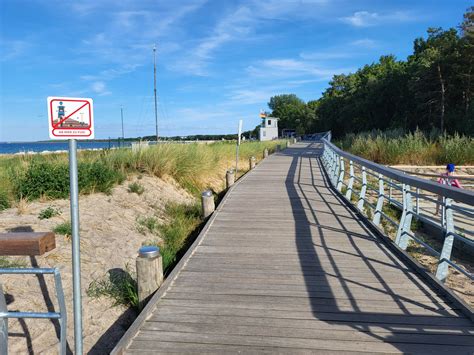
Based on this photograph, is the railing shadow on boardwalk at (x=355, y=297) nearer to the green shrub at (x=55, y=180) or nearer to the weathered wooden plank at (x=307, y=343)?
the weathered wooden plank at (x=307, y=343)

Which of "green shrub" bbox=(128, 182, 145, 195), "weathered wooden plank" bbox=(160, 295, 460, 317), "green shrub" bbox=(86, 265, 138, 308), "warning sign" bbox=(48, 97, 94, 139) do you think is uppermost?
"warning sign" bbox=(48, 97, 94, 139)

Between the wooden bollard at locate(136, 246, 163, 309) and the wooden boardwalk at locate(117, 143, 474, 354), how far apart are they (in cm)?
17

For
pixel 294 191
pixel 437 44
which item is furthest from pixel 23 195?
pixel 437 44

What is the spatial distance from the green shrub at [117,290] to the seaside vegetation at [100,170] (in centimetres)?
299

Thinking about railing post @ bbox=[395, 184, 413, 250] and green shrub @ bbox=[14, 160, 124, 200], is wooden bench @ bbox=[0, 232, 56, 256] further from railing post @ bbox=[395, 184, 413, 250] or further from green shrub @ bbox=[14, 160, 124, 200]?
green shrub @ bbox=[14, 160, 124, 200]

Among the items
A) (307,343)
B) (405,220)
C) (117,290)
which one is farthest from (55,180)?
(405,220)

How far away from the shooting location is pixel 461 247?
9.51 metres

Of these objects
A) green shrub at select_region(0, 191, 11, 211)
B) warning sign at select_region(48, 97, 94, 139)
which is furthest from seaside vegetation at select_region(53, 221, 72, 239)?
warning sign at select_region(48, 97, 94, 139)

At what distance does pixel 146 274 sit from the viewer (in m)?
3.88

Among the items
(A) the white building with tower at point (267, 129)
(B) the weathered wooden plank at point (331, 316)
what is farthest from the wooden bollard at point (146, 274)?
(A) the white building with tower at point (267, 129)

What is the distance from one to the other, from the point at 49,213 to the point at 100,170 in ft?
8.00

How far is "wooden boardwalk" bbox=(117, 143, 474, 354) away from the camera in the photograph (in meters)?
2.96

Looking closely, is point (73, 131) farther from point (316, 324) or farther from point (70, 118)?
point (316, 324)

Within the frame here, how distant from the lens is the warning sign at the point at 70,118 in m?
2.60
